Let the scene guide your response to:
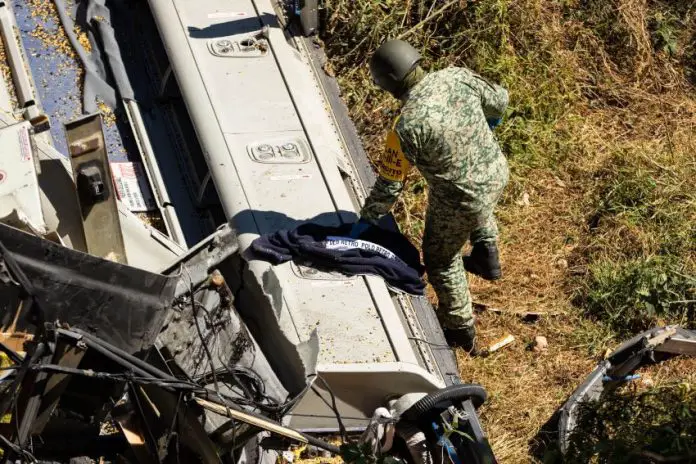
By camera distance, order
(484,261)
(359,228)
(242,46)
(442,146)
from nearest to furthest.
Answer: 1. (442,146)
2. (359,228)
3. (484,261)
4. (242,46)

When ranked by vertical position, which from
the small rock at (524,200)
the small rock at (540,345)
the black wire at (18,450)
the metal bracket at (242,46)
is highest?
the metal bracket at (242,46)

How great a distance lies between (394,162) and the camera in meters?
5.33

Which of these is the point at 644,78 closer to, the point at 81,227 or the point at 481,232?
the point at 481,232

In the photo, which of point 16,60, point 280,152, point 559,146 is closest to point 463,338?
point 280,152

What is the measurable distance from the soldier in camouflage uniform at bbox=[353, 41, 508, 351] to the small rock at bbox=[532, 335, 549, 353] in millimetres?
1009

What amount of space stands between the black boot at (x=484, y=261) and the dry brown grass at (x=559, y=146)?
0.45 m

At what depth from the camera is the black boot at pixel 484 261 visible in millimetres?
6066

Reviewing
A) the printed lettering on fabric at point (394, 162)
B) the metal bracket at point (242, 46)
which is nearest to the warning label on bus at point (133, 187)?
the metal bracket at point (242, 46)

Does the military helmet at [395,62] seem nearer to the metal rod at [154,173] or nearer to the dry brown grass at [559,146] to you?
the metal rod at [154,173]

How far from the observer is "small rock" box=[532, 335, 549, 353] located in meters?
A: 6.45

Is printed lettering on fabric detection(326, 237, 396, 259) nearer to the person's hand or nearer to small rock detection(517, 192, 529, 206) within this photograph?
the person's hand

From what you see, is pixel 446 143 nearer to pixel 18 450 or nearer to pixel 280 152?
pixel 280 152

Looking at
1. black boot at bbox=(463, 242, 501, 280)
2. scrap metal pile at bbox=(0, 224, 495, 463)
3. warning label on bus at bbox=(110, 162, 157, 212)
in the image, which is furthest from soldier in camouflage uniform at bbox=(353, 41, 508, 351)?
warning label on bus at bbox=(110, 162, 157, 212)

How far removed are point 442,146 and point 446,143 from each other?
26mm
